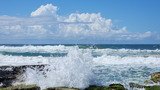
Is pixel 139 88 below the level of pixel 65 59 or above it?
below

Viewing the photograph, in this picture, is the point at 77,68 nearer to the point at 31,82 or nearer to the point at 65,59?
the point at 65,59

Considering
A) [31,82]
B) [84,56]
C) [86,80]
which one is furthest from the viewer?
[84,56]

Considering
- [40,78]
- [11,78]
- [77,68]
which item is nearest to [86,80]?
[77,68]

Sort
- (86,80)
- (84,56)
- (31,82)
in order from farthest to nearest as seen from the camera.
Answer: (84,56)
(86,80)
(31,82)

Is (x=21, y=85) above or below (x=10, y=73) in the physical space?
below

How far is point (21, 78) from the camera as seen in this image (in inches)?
710

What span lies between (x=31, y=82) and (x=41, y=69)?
7.35 feet

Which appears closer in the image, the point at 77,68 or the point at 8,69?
the point at 77,68

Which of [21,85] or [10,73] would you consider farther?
[10,73]

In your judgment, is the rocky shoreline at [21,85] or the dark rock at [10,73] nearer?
the rocky shoreline at [21,85]

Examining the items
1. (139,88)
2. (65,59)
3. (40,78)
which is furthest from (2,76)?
(139,88)

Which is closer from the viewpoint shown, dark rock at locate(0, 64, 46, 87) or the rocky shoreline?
the rocky shoreline

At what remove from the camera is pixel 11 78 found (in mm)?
17953

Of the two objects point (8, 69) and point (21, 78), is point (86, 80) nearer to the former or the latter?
point (21, 78)
